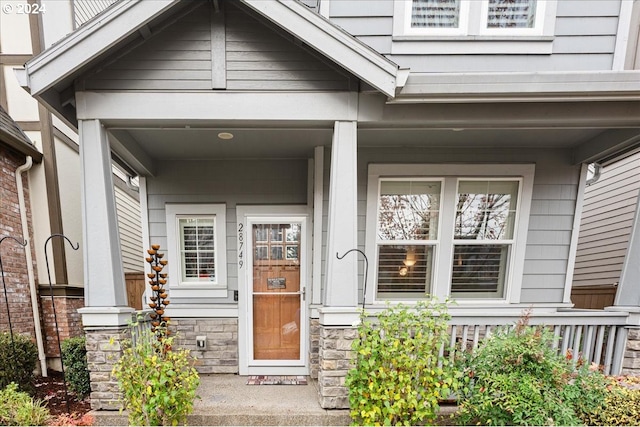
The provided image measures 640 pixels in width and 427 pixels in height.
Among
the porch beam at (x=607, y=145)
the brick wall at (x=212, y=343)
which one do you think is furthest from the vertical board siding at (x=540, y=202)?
the brick wall at (x=212, y=343)

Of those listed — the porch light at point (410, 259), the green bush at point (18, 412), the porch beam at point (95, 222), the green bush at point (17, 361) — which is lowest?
the green bush at point (17, 361)

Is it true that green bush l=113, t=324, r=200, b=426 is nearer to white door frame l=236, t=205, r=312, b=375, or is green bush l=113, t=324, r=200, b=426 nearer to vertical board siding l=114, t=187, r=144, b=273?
white door frame l=236, t=205, r=312, b=375

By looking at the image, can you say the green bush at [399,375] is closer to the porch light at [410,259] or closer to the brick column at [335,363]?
the brick column at [335,363]

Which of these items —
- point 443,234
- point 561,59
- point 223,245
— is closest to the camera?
point 561,59

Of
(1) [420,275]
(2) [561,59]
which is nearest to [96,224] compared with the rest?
(1) [420,275]

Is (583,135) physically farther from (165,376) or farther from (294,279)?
(165,376)

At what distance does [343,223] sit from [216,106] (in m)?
1.47

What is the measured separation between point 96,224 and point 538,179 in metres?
4.54

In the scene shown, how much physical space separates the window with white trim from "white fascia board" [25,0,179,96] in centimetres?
215

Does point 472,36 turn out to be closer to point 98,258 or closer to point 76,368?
point 98,258

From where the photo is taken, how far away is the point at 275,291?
3.35 meters

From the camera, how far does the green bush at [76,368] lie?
9.07 ft

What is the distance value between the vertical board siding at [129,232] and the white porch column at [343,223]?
15.2 ft

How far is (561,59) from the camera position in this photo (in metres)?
2.63
